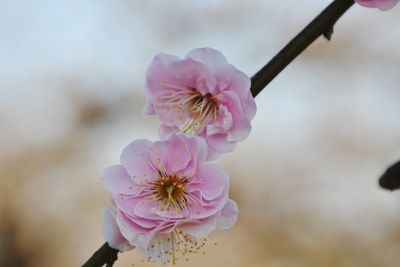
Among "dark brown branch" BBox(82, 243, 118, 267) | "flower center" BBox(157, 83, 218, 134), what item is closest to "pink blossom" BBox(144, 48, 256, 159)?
"flower center" BBox(157, 83, 218, 134)

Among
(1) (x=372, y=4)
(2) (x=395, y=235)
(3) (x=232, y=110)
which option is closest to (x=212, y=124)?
(3) (x=232, y=110)

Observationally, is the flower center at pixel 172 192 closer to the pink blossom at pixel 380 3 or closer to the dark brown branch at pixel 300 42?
the dark brown branch at pixel 300 42

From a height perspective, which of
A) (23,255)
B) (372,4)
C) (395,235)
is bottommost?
(23,255)

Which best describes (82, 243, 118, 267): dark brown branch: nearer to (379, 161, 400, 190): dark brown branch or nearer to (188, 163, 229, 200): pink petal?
(188, 163, 229, 200): pink petal

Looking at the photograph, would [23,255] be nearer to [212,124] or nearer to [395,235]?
[395,235]

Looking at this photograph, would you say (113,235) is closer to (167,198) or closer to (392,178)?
(167,198)
